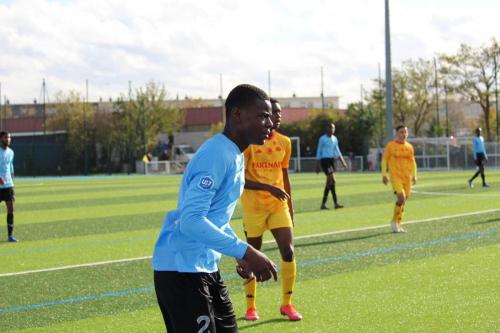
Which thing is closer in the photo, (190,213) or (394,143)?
(190,213)

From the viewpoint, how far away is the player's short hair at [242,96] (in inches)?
180

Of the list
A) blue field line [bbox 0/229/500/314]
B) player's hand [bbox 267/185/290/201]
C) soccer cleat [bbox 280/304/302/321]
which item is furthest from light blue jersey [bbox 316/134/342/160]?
player's hand [bbox 267/185/290/201]

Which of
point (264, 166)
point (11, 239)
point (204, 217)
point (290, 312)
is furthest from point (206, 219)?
point (11, 239)

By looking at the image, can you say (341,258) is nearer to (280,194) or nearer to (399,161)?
(399,161)

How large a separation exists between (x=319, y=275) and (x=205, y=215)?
6017 millimetres

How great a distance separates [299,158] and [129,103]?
791 inches

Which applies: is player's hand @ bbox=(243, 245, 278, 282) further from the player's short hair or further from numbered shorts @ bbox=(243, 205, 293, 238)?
numbered shorts @ bbox=(243, 205, 293, 238)

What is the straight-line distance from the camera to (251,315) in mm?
7793

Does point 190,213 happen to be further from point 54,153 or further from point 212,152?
point 54,153

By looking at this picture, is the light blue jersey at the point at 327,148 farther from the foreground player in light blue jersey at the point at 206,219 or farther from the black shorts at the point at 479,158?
the foreground player in light blue jersey at the point at 206,219

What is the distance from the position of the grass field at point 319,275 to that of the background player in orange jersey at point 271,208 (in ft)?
0.85

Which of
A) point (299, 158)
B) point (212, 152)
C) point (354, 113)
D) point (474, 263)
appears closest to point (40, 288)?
point (474, 263)

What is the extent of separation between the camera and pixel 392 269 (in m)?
10.4

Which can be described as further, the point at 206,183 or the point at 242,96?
the point at 242,96
